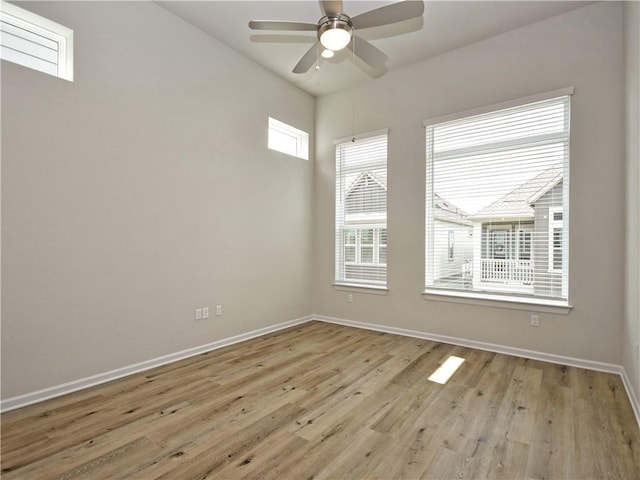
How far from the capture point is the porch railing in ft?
12.4

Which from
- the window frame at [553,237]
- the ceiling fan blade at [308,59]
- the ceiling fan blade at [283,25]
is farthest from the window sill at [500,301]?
the ceiling fan blade at [283,25]

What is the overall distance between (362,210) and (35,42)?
396 cm

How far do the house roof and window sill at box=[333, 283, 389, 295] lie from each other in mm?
1685

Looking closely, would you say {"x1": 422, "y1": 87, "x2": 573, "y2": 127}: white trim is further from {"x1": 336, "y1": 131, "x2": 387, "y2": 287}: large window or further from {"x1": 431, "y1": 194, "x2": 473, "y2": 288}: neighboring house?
{"x1": 431, "y1": 194, "x2": 473, "y2": 288}: neighboring house

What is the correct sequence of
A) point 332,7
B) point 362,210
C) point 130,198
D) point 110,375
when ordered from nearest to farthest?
point 332,7, point 110,375, point 130,198, point 362,210

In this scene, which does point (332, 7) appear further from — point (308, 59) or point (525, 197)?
point (525, 197)

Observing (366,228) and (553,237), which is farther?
(366,228)

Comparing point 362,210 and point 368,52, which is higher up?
point 368,52

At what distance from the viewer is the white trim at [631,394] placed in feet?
7.91

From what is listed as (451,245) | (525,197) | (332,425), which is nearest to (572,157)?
(525,197)

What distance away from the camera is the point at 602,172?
10.9 feet

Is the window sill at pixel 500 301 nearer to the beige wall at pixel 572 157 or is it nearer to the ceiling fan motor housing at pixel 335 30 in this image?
the beige wall at pixel 572 157

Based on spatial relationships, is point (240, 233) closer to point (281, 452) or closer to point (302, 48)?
point (302, 48)

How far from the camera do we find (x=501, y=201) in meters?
3.93
